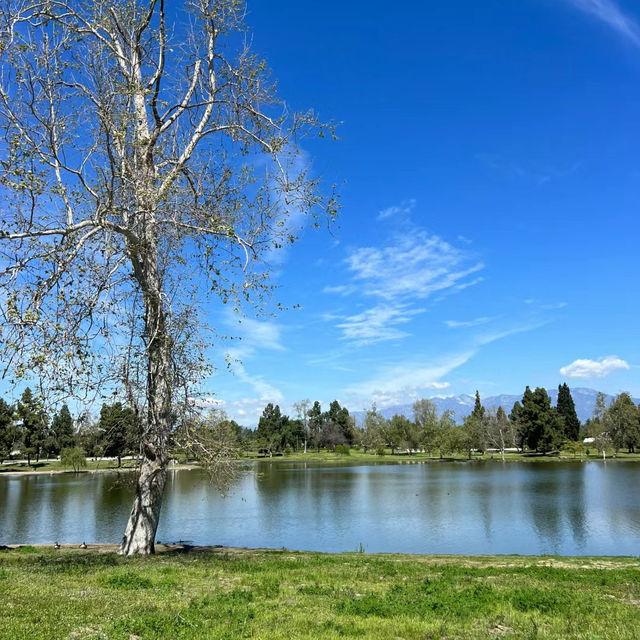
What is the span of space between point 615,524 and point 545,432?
278ft

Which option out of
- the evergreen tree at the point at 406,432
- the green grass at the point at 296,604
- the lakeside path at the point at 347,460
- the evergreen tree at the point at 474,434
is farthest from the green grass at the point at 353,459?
the green grass at the point at 296,604

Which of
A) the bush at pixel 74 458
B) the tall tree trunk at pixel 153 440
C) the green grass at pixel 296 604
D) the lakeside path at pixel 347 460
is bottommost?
the lakeside path at pixel 347 460

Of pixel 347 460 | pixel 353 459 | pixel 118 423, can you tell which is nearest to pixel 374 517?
pixel 118 423

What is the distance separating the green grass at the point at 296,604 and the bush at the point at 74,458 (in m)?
86.1

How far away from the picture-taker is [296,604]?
8586 millimetres

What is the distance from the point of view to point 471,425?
115 meters

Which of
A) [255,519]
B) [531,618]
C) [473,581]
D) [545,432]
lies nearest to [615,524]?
[255,519]

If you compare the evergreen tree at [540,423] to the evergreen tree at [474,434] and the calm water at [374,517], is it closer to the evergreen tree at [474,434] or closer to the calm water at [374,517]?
the evergreen tree at [474,434]

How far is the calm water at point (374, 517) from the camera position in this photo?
85.8 feet

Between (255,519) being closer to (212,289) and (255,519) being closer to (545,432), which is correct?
(212,289)

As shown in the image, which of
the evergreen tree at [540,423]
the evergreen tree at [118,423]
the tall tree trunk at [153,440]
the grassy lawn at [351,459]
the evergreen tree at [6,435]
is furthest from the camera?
the evergreen tree at [540,423]

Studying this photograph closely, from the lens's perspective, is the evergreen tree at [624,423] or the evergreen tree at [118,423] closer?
the evergreen tree at [118,423]

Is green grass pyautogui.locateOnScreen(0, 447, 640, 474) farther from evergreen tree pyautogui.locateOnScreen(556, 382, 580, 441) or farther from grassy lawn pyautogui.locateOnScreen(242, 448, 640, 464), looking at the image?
evergreen tree pyautogui.locateOnScreen(556, 382, 580, 441)

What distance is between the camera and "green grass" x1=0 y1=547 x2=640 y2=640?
688 cm
